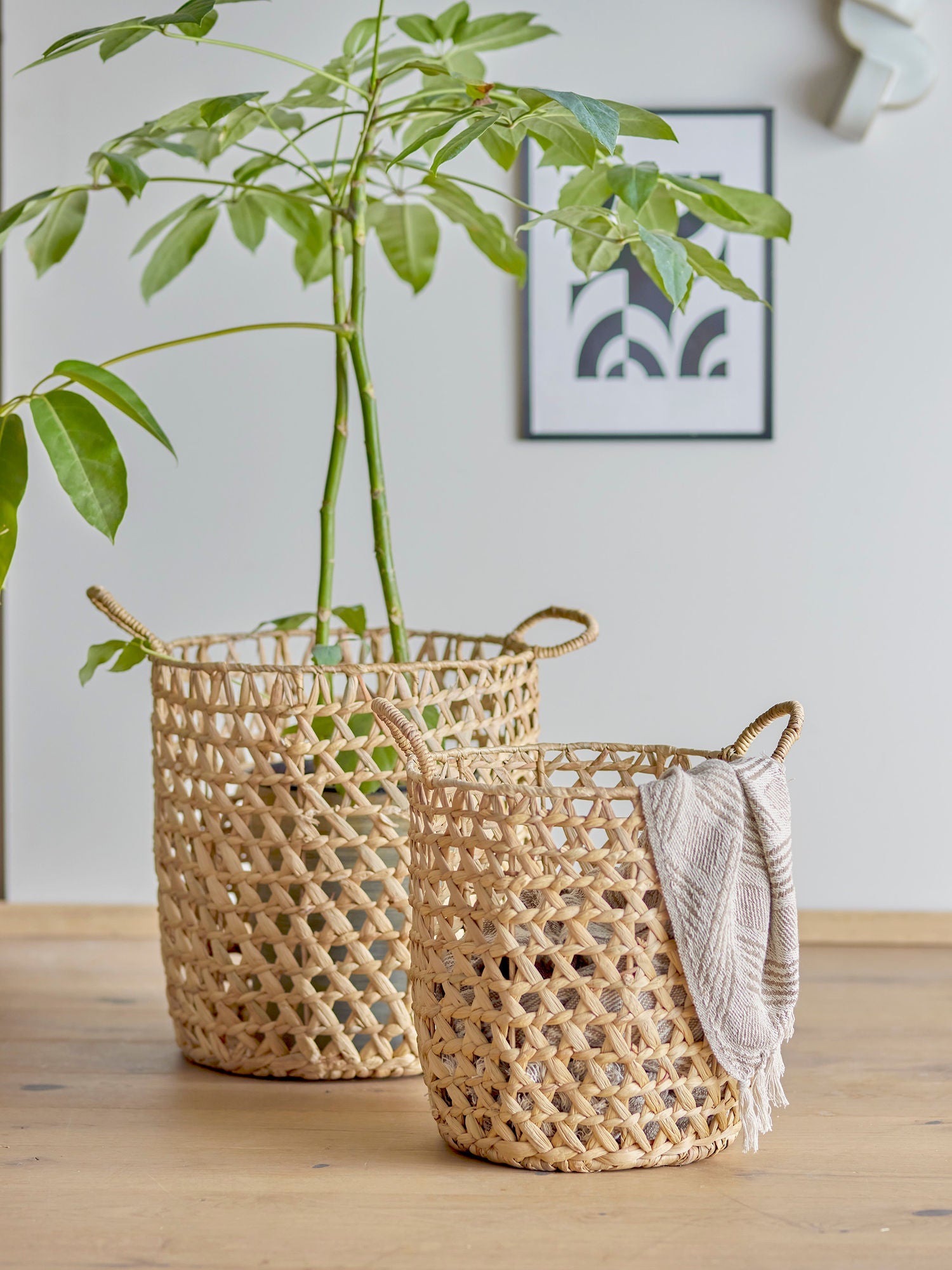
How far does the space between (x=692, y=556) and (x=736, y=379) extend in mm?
259

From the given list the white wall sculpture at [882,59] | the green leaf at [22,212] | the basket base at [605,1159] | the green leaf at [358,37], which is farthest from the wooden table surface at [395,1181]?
the white wall sculpture at [882,59]

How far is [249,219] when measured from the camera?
1.49 m

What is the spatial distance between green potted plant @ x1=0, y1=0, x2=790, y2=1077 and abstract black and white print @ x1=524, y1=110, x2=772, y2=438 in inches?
16.6

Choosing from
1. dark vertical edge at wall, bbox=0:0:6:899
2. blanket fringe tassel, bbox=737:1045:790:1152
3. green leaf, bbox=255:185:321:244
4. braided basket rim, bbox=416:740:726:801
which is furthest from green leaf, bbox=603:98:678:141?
dark vertical edge at wall, bbox=0:0:6:899

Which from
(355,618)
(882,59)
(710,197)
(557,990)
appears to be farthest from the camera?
(882,59)

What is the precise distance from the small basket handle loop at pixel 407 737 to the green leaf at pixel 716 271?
523 millimetres

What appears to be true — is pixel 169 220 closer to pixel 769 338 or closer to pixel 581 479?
pixel 581 479

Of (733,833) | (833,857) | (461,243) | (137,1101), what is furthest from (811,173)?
(137,1101)

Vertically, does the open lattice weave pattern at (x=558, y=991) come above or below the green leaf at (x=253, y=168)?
below

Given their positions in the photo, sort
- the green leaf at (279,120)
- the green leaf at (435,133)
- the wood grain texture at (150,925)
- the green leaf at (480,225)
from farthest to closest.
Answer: the wood grain texture at (150,925) < the green leaf at (480,225) < the green leaf at (279,120) < the green leaf at (435,133)

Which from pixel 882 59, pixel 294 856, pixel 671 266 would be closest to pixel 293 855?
pixel 294 856

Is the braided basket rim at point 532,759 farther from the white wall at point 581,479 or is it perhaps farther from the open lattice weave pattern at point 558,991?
the white wall at point 581,479

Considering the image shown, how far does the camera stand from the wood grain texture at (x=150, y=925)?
6.06ft

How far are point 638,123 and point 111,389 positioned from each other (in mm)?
516
